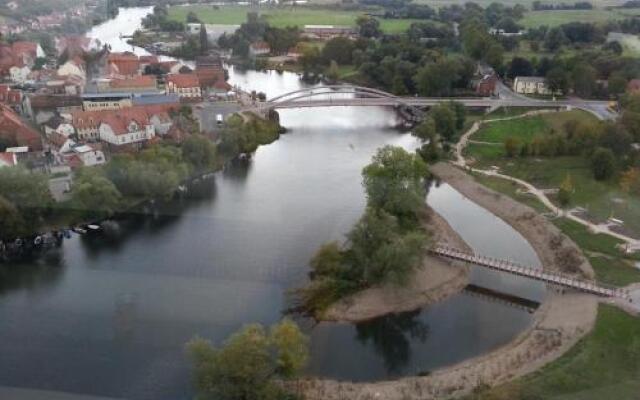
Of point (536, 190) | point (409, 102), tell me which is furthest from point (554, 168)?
point (409, 102)


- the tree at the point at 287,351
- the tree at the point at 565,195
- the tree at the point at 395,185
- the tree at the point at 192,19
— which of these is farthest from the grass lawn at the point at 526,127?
the tree at the point at 192,19

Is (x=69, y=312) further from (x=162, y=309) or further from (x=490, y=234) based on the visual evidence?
(x=490, y=234)

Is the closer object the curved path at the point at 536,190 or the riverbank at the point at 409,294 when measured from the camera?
the riverbank at the point at 409,294

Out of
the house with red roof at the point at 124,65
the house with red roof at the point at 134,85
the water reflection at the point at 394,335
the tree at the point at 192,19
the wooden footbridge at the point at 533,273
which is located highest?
the tree at the point at 192,19

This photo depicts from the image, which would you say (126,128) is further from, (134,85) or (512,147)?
(512,147)

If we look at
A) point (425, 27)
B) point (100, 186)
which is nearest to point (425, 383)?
A: point (100, 186)

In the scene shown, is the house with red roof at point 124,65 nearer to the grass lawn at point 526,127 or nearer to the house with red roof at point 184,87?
the house with red roof at point 184,87

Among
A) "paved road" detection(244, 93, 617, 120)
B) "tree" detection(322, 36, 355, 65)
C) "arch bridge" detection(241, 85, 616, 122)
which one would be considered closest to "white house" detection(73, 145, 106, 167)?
"arch bridge" detection(241, 85, 616, 122)
